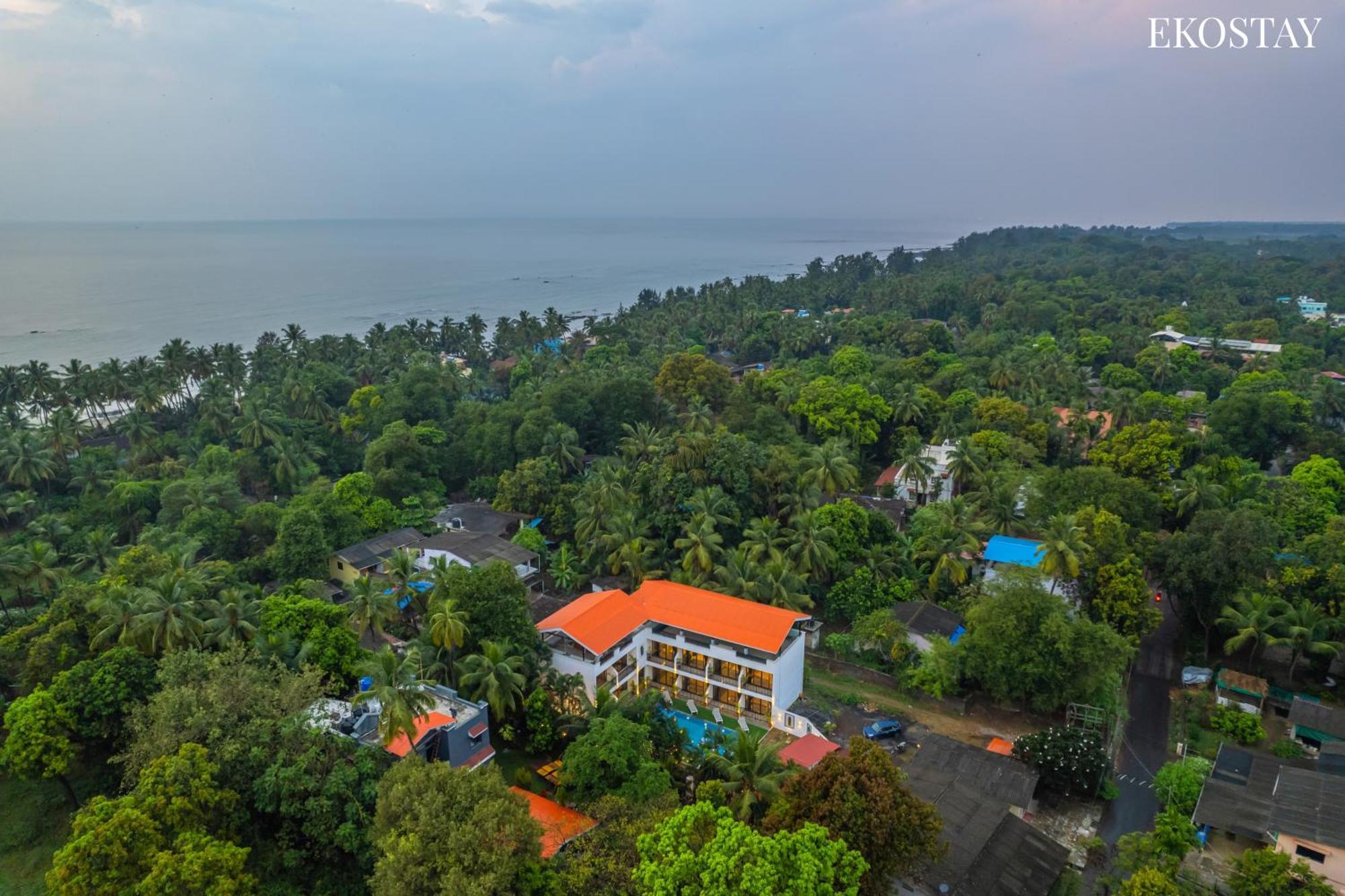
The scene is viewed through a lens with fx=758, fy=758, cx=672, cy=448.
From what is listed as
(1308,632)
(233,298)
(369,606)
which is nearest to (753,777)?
(369,606)

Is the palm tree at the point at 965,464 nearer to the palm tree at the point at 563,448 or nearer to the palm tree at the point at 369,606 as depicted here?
the palm tree at the point at 563,448

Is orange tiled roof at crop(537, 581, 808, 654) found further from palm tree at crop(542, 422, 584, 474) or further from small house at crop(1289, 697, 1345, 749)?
small house at crop(1289, 697, 1345, 749)

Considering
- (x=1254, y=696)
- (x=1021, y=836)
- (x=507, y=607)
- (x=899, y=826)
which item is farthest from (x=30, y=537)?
(x=1254, y=696)

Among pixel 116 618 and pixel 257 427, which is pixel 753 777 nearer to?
pixel 116 618

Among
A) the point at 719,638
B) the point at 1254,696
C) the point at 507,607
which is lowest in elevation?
the point at 1254,696

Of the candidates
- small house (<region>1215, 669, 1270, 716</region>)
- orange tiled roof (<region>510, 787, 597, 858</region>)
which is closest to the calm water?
orange tiled roof (<region>510, 787, 597, 858</region>)

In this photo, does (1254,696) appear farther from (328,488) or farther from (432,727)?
(328,488)
